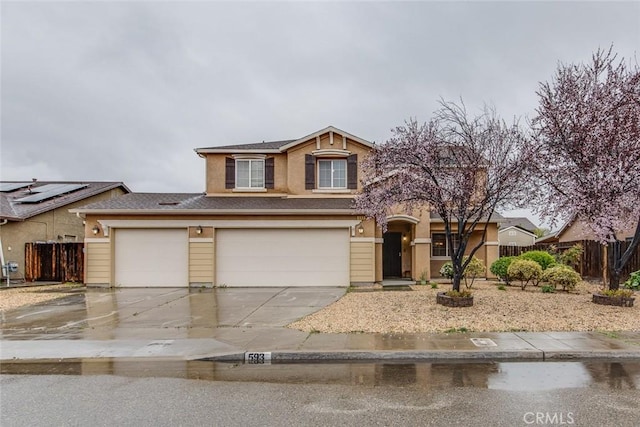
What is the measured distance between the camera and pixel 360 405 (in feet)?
15.2

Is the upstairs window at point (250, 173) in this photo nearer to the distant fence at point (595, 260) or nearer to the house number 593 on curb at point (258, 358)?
the house number 593 on curb at point (258, 358)

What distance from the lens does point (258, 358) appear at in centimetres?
654

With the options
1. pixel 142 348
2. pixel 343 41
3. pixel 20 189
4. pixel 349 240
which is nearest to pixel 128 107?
pixel 20 189

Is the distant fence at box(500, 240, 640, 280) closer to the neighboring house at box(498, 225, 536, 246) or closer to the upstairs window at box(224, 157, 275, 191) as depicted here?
the upstairs window at box(224, 157, 275, 191)

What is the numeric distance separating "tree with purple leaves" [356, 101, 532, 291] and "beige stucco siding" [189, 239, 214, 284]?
28.1 feet

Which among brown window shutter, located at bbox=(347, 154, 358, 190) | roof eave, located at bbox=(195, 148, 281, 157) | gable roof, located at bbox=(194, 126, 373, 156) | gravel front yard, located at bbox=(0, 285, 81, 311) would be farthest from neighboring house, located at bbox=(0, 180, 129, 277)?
brown window shutter, located at bbox=(347, 154, 358, 190)

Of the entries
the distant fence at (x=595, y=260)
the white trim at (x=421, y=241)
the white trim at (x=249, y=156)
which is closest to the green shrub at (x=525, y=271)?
the distant fence at (x=595, y=260)

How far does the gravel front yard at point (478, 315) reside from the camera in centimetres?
830

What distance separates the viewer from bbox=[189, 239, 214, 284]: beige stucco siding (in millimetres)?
16078

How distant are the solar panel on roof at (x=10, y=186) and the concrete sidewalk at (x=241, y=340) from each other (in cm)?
1694

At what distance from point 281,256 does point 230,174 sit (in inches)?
199

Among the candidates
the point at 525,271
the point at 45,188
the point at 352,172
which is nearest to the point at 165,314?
the point at 352,172

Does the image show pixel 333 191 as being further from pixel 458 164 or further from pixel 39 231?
pixel 39 231

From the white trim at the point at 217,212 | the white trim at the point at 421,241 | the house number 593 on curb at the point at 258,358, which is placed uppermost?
the white trim at the point at 217,212
